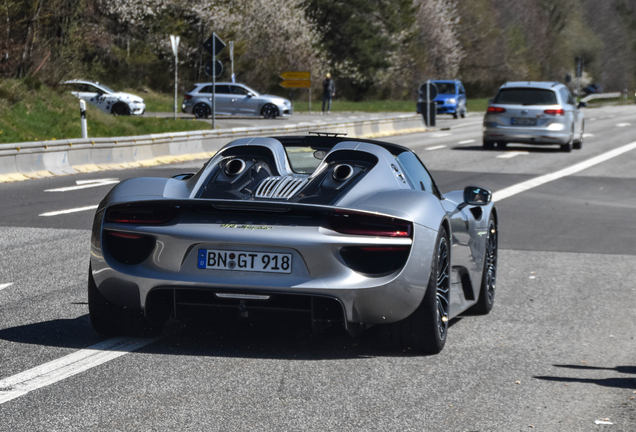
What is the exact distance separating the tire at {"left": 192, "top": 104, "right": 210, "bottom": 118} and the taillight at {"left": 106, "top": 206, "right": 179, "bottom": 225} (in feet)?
110

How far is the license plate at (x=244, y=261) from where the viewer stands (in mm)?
5203

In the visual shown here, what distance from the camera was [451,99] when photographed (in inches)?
1900

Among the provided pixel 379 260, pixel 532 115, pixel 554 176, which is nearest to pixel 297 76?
pixel 532 115

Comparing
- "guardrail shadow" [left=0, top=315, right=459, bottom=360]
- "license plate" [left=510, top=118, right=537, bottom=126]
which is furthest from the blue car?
"guardrail shadow" [left=0, top=315, right=459, bottom=360]

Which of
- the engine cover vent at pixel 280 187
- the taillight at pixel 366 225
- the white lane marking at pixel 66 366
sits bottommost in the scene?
the white lane marking at pixel 66 366

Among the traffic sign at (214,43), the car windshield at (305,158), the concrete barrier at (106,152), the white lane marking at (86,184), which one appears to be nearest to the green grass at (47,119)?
the concrete barrier at (106,152)

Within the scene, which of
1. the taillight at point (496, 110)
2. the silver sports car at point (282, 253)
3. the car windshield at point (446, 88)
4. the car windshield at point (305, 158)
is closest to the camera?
the silver sports car at point (282, 253)

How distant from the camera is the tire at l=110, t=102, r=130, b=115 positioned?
3594cm

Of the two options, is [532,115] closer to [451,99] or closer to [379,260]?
[379,260]

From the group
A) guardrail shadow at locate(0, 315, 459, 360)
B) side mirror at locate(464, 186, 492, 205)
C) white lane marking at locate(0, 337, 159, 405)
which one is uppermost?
side mirror at locate(464, 186, 492, 205)

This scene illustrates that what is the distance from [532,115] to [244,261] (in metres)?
21.0

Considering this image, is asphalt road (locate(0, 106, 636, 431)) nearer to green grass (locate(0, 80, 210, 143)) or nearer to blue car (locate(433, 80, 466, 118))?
green grass (locate(0, 80, 210, 143))

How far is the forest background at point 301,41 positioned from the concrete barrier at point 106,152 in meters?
5.57

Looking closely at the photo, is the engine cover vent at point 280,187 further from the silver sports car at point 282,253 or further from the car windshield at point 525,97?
the car windshield at point 525,97
